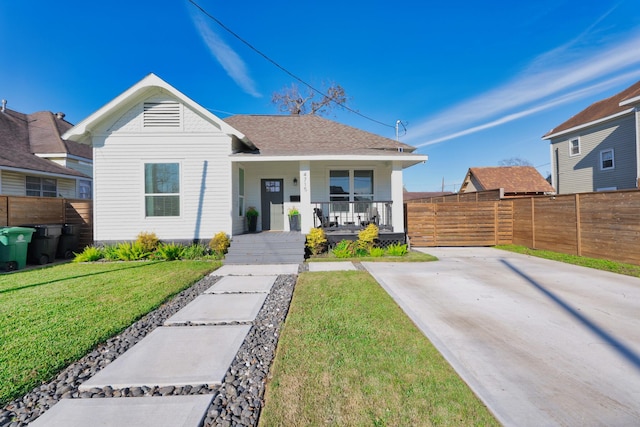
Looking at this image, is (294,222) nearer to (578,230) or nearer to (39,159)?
(578,230)

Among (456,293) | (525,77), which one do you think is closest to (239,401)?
(456,293)

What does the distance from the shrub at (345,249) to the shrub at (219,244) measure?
3.48 m

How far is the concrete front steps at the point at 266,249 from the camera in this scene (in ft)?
26.6

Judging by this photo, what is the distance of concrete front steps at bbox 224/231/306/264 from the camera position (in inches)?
319

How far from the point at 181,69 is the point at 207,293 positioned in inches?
463

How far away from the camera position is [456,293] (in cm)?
491

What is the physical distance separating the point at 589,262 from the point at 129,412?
32.6 feet

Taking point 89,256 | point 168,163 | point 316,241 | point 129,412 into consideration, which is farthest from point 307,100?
point 129,412

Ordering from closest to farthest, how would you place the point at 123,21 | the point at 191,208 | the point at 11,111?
the point at 191,208 < the point at 123,21 < the point at 11,111

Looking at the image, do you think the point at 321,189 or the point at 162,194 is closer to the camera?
the point at 162,194

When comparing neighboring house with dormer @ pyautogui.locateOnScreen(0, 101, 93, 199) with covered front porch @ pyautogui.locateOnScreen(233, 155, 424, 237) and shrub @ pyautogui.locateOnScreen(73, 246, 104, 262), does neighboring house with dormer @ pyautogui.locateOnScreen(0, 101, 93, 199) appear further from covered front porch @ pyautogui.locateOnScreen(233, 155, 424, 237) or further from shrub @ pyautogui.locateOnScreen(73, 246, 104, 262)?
covered front porch @ pyautogui.locateOnScreen(233, 155, 424, 237)

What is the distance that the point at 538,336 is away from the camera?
3.21 meters

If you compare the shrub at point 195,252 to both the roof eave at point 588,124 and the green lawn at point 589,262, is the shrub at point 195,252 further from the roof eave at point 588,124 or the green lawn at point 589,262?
the roof eave at point 588,124

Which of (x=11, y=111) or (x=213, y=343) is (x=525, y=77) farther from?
(x=11, y=111)
